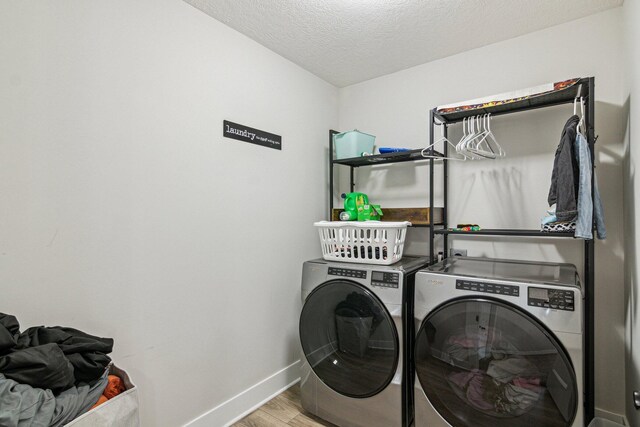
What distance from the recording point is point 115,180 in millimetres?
1438

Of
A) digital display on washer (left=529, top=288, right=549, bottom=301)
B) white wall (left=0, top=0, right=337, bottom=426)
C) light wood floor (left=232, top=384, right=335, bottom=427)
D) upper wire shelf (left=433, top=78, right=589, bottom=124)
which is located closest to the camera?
white wall (left=0, top=0, right=337, bottom=426)

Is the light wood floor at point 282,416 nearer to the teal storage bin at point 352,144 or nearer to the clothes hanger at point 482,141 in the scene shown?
the teal storage bin at point 352,144

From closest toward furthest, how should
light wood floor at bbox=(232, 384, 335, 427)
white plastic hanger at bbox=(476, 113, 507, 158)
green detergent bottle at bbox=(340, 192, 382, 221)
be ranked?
light wood floor at bbox=(232, 384, 335, 427) → white plastic hanger at bbox=(476, 113, 507, 158) → green detergent bottle at bbox=(340, 192, 382, 221)

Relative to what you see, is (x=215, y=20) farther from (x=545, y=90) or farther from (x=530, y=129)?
(x=530, y=129)

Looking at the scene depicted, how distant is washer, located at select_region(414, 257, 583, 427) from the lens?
1275 millimetres

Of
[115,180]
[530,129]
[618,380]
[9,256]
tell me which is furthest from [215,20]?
[618,380]

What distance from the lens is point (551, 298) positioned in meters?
1.30

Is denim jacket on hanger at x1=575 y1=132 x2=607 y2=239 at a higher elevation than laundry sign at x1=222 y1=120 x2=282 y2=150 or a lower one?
lower

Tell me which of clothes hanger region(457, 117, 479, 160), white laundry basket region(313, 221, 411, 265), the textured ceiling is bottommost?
white laundry basket region(313, 221, 411, 265)

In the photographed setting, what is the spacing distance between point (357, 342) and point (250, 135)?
56.6 inches

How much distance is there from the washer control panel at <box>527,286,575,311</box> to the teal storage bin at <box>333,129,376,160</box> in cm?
149

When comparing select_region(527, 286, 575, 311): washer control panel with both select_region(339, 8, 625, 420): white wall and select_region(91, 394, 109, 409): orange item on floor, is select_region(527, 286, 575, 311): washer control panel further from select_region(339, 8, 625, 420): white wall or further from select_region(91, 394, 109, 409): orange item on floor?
select_region(91, 394, 109, 409): orange item on floor

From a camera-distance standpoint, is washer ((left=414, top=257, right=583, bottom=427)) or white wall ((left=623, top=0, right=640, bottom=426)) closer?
washer ((left=414, top=257, right=583, bottom=427))

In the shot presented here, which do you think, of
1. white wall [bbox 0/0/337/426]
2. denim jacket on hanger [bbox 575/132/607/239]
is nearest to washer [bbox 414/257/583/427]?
denim jacket on hanger [bbox 575/132/607/239]
